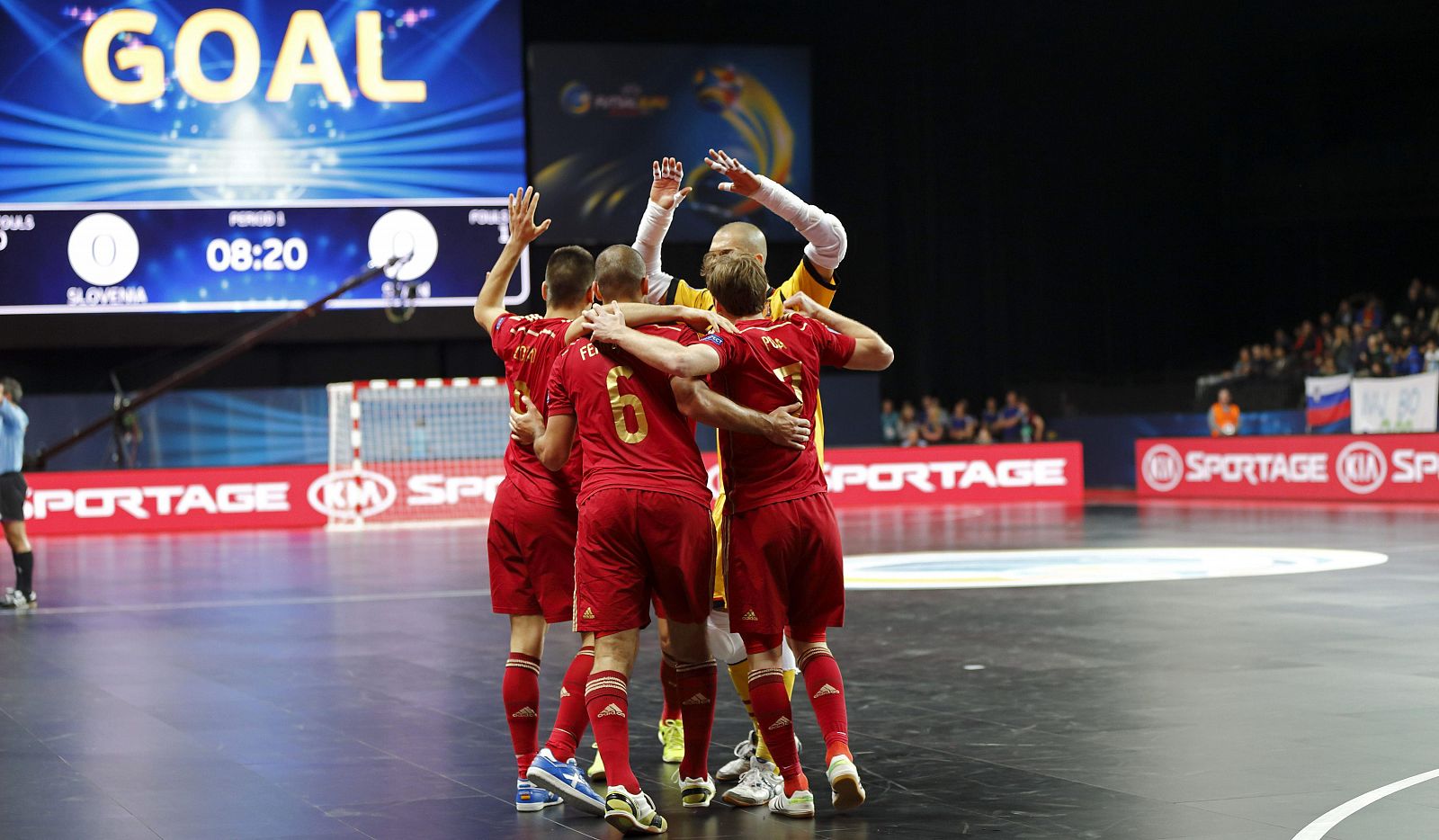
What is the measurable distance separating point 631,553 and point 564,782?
0.80 m

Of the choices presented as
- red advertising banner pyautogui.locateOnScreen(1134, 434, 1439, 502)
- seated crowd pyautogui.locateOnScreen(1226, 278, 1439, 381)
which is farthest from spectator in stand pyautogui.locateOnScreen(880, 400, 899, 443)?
seated crowd pyautogui.locateOnScreen(1226, 278, 1439, 381)

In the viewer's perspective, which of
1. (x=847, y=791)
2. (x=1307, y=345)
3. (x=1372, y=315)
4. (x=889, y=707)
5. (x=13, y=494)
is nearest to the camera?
(x=847, y=791)

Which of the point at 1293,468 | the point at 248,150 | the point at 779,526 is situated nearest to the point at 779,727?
the point at 779,526

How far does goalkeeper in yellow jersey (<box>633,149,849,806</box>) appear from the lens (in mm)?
5984

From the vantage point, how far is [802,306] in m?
5.86

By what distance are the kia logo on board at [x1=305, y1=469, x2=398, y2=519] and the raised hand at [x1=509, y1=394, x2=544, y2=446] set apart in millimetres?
18134

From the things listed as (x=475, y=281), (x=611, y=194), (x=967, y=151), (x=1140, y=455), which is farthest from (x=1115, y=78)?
(x=475, y=281)

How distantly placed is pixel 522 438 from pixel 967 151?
83.4 ft

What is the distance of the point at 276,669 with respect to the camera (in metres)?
9.35

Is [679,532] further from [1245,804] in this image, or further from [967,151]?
[967,151]

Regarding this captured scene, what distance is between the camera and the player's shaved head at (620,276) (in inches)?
224

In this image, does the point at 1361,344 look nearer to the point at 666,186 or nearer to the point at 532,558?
the point at 666,186

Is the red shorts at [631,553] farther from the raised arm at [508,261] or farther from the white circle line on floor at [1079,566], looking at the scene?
the white circle line on floor at [1079,566]

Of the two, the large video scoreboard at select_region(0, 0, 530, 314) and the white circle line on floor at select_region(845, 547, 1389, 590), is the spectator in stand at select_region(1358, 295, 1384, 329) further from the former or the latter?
the large video scoreboard at select_region(0, 0, 530, 314)
